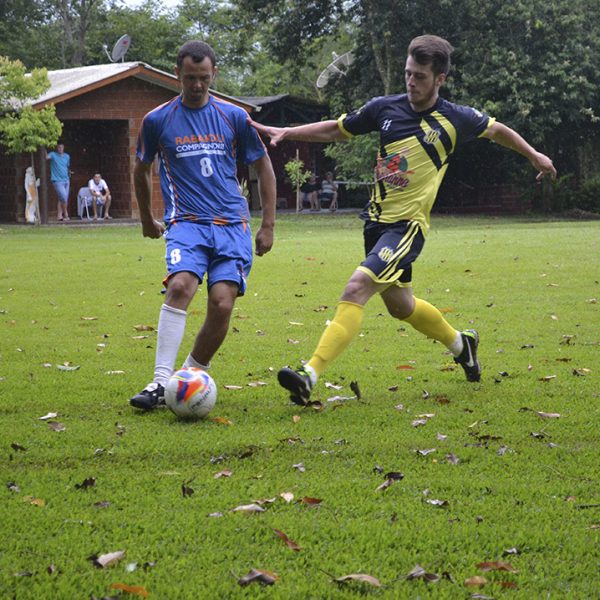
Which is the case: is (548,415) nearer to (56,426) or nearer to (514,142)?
(514,142)

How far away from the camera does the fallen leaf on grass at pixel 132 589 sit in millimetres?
3598

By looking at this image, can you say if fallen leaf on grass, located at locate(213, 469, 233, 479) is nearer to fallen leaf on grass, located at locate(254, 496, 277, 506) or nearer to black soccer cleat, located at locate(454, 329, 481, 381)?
fallen leaf on grass, located at locate(254, 496, 277, 506)

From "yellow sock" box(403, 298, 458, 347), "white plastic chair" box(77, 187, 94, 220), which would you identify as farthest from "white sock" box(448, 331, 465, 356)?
"white plastic chair" box(77, 187, 94, 220)

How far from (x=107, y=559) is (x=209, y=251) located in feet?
10.1

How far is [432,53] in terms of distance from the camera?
6.80 meters

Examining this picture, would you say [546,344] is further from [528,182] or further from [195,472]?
[528,182]

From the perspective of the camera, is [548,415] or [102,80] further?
[102,80]

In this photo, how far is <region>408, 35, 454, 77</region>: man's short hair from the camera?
6797 millimetres

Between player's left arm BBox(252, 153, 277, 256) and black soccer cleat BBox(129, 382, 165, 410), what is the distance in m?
1.06

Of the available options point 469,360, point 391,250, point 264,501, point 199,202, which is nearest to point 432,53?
point 391,250

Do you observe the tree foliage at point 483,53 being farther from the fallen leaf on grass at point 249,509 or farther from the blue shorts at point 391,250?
the fallen leaf on grass at point 249,509

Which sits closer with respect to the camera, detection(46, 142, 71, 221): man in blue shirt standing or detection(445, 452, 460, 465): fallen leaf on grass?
detection(445, 452, 460, 465): fallen leaf on grass

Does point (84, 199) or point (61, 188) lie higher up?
point (61, 188)

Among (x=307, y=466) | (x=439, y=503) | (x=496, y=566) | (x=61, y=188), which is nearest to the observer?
(x=496, y=566)
